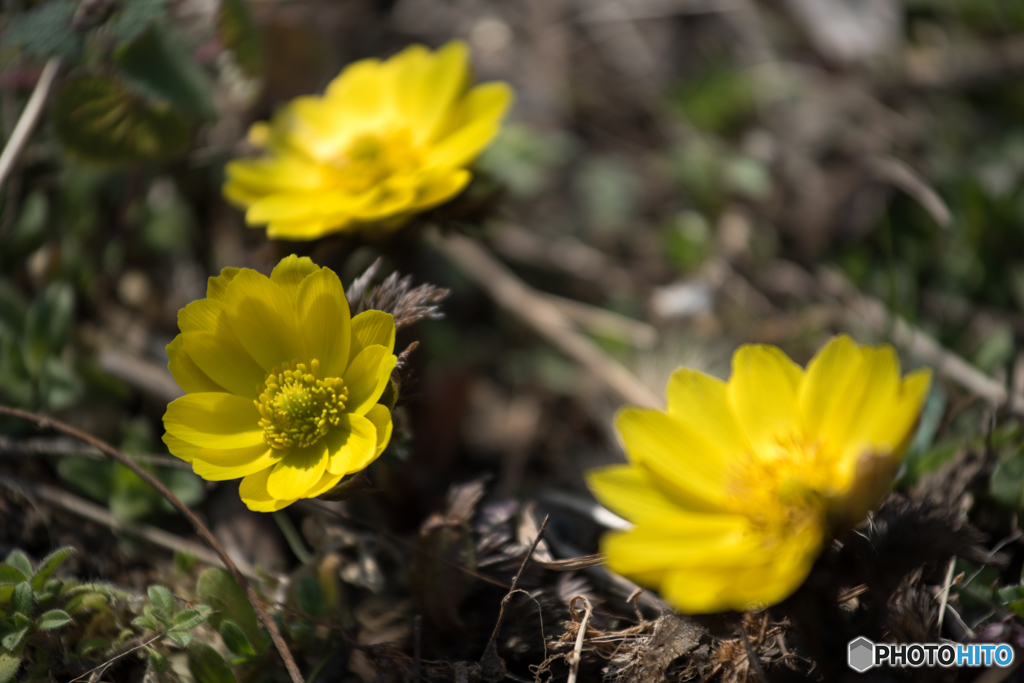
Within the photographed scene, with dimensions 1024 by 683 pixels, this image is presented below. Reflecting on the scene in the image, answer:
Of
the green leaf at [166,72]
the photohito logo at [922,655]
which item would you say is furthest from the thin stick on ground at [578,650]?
the green leaf at [166,72]

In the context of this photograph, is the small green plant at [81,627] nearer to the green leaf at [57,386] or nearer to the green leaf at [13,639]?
the green leaf at [13,639]

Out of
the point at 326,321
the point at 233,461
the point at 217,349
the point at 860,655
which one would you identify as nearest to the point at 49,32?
the point at 217,349

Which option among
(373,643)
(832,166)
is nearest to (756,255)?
(832,166)

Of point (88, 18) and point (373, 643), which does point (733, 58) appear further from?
point (373, 643)

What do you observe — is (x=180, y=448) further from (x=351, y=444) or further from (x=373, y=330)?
(x=373, y=330)

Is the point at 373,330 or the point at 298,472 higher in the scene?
the point at 373,330

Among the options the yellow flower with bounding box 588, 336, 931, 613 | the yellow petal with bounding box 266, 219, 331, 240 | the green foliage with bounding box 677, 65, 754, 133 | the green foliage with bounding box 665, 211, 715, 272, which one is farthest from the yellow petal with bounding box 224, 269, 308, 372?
the green foliage with bounding box 677, 65, 754, 133

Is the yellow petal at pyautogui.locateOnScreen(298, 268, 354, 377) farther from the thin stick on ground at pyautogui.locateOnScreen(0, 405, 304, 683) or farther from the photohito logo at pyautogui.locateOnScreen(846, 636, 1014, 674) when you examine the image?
the photohito logo at pyautogui.locateOnScreen(846, 636, 1014, 674)
